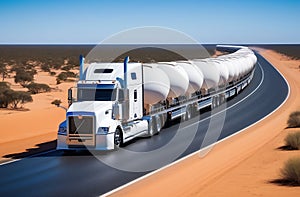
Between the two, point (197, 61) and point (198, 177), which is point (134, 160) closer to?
point (198, 177)

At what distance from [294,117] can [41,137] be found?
1216cm

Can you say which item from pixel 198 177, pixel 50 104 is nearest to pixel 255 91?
pixel 50 104

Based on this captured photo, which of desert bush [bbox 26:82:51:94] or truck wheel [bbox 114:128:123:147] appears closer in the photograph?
truck wheel [bbox 114:128:123:147]

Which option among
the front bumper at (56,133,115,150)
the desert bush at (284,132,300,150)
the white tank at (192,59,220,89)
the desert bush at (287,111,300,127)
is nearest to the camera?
the front bumper at (56,133,115,150)

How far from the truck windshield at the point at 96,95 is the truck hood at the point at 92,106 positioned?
316 millimetres

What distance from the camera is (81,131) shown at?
18.3m

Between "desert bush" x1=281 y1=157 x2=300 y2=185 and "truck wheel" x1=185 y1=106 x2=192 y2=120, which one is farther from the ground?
"desert bush" x1=281 y1=157 x2=300 y2=185

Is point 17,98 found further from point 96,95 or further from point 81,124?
point 81,124

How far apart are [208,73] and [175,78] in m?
6.84

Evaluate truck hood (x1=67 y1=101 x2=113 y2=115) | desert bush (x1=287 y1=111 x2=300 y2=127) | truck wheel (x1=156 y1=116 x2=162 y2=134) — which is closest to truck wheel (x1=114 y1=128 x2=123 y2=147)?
truck hood (x1=67 y1=101 x2=113 y2=115)

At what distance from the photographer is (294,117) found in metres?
25.2

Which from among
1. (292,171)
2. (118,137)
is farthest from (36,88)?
(292,171)

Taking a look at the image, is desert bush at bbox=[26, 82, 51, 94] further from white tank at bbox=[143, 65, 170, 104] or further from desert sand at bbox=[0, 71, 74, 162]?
white tank at bbox=[143, 65, 170, 104]

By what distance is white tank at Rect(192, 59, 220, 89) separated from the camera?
31639 mm
